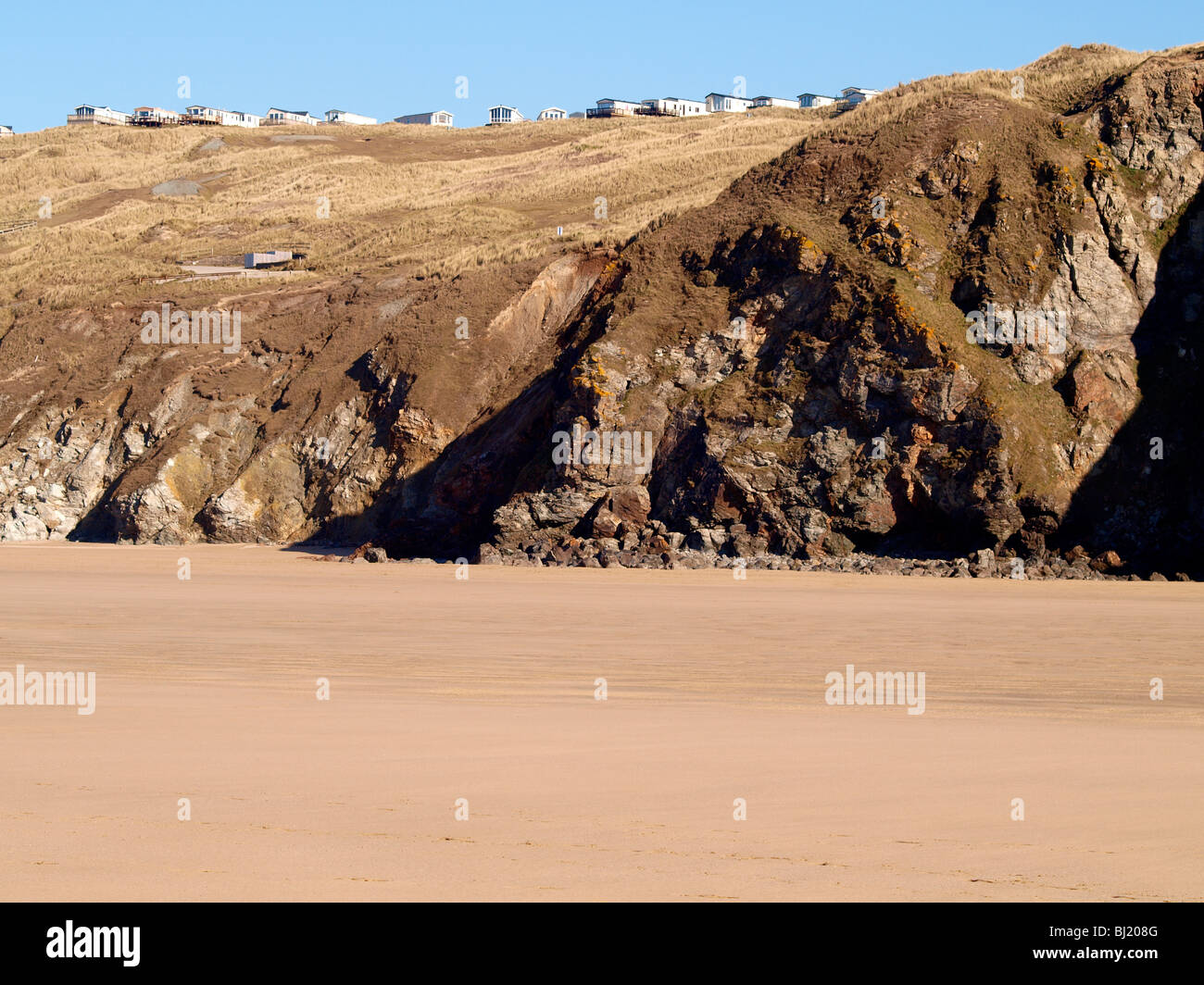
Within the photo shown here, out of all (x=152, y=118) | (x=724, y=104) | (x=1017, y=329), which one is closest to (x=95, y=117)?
(x=152, y=118)

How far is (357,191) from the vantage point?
83125 millimetres

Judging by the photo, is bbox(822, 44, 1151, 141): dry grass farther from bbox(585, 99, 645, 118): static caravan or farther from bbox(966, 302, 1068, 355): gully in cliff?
bbox(585, 99, 645, 118): static caravan

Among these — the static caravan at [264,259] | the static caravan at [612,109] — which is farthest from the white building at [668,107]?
the static caravan at [264,259]

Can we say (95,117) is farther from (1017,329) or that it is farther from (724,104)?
(1017,329)

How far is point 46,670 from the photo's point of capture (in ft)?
37.8

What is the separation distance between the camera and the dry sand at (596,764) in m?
5.21

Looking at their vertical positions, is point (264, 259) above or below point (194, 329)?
above

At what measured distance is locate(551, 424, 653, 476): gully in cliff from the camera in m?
30.2

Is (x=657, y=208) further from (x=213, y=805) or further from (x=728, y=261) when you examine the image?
(x=213, y=805)

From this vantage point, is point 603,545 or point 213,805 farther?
point 603,545

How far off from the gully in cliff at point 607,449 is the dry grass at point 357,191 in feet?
54.3

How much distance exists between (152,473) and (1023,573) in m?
25.6

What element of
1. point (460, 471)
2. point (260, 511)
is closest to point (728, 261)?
point (460, 471)

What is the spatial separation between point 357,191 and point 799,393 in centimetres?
5963
